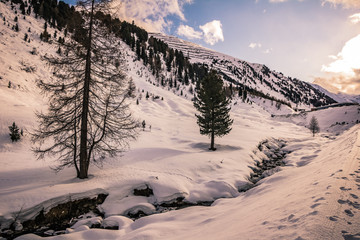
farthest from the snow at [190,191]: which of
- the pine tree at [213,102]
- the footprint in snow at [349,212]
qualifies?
the pine tree at [213,102]

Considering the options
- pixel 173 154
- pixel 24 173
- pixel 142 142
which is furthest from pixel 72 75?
pixel 142 142

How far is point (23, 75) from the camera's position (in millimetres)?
23172

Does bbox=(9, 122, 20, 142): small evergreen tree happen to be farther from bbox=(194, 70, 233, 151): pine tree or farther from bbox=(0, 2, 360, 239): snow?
bbox=(194, 70, 233, 151): pine tree

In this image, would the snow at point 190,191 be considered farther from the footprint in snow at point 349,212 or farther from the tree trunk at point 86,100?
the tree trunk at point 86,100

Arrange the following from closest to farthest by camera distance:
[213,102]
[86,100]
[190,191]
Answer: [86,100]
[190,191]
[213,102]

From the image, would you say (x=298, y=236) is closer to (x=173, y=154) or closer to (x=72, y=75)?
(x=72, y=75)

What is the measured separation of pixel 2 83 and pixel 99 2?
21926 mm

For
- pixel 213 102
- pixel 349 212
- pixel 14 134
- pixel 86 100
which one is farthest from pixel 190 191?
pixel 14 134

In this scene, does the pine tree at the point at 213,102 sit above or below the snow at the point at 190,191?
above

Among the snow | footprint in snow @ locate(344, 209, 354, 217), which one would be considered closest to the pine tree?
the snow

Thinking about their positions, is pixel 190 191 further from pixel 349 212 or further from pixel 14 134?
pixel 14 134

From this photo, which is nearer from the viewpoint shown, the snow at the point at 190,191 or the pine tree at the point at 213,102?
the snow at the point at 190,191

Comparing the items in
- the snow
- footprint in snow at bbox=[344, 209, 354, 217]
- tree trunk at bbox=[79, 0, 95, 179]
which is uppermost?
tree trunk at bbox=[79, 0, 95, 179]

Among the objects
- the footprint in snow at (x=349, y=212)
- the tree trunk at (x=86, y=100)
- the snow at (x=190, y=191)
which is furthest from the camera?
the tree trunk at (x=86, y=100)
